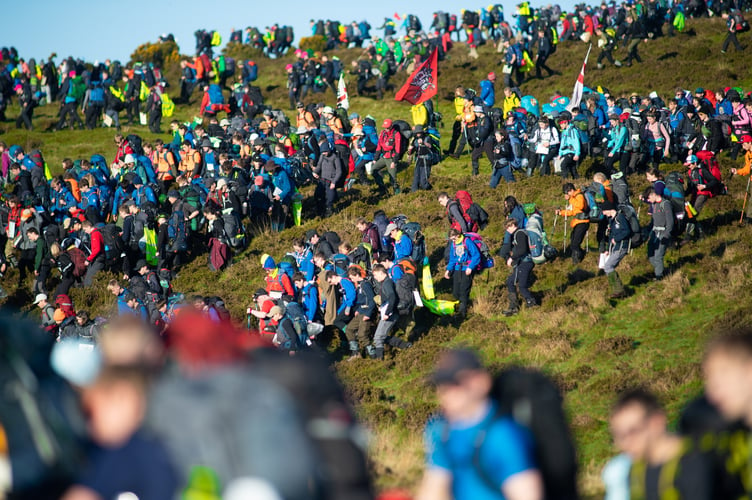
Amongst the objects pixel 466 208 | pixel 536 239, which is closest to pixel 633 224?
Result: pixel 536 239

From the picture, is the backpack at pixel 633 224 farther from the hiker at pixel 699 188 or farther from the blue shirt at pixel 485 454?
the blue shirt at pixel 485 454

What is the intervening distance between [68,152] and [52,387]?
90.6 feet

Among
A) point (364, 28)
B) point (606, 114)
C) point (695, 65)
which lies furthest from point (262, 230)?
point (364, 28)

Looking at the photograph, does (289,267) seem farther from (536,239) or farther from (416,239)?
(536,239)

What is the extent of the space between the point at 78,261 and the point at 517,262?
10.2 meters

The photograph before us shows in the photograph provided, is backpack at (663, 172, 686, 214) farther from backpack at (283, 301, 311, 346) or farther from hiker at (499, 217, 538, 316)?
backpack at (283, 301, 311, 346)

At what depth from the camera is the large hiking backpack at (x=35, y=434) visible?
370 centimetres

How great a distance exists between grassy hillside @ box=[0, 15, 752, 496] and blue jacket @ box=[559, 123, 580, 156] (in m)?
1.01

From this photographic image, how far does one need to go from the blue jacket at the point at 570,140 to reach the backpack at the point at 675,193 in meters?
4.41

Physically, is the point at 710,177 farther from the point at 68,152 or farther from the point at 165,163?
the point at 68,152

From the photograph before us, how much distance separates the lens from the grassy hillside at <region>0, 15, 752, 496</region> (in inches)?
433

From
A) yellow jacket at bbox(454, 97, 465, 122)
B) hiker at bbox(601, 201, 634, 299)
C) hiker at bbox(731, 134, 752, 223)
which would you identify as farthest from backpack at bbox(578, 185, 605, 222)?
yellow jacket at bbox(454, 97, 465, 122)

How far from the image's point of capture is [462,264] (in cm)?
1442

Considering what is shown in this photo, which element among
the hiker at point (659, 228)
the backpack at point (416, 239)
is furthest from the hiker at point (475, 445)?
the hiker at point (659, 228)
